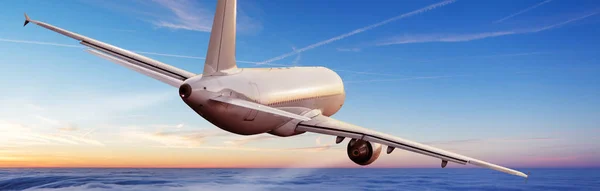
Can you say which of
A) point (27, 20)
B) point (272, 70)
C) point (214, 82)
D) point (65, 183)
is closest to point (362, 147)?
point (272, 70)

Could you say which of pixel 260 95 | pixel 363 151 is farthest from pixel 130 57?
pixel 363 151

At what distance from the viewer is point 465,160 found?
25516mm

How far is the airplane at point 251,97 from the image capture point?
76.3 feet

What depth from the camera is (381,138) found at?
2812 centimetres

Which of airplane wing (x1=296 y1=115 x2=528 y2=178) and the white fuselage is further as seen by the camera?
airplane wing (x1=296 y1=115 x2=528 y2=178)

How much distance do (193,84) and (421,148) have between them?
13.2 meters

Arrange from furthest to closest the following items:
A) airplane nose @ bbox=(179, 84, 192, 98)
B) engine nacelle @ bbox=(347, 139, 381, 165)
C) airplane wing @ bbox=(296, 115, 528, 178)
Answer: engine nacelle @ bbox=(347, 139, 381, 165)
airplane wing @ bbox=(296, 115, 528, 178)
airplane nose @ bbox=(179, 84, 192, 98)

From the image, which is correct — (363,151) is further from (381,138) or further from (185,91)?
(185,91)

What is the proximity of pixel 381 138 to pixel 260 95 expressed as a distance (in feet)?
24.7

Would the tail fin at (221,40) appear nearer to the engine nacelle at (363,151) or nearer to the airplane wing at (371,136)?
the airplane wing at (371,136)

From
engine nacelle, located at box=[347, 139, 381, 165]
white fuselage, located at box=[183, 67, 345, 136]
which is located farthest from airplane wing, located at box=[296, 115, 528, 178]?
white fuselage, located at box=[183, 67, 345, 136]

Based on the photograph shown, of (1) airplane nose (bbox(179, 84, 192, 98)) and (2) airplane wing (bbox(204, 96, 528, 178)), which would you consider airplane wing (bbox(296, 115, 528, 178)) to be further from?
(1) airplane nose (bbox(179, 84, 192, 98))

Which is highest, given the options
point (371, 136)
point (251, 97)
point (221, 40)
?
point (221, 40)

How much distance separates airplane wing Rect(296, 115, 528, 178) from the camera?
83.7ft
